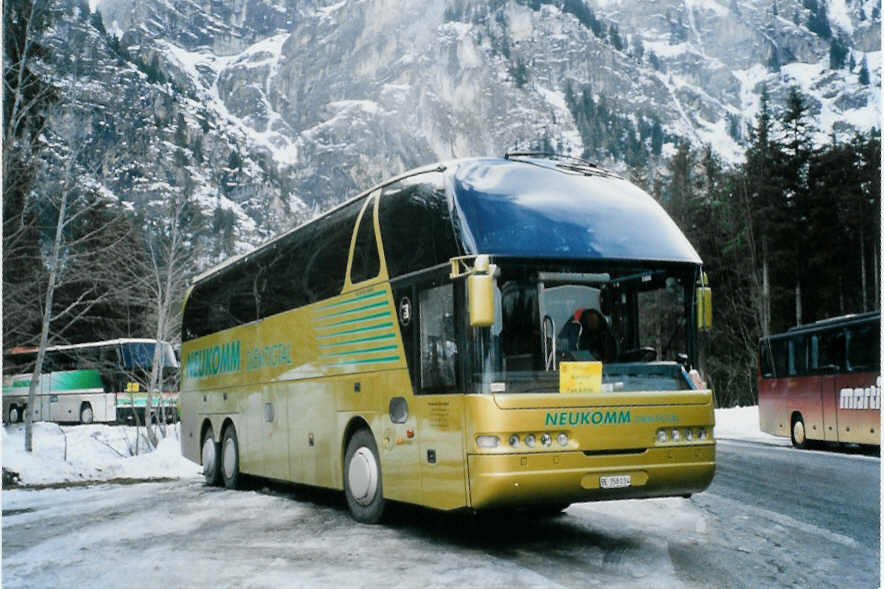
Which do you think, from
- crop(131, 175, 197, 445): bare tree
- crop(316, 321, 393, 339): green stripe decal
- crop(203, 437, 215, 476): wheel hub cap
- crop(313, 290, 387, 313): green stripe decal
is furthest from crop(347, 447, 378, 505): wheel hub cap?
crop(131, 175, 197, 445): bare tree

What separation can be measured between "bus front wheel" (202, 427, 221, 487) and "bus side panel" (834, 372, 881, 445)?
12492 millimetres

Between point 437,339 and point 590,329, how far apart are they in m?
1.31

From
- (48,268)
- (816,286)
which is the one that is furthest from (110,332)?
(816,286)

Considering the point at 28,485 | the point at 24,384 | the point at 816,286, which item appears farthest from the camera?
the point at 816,286

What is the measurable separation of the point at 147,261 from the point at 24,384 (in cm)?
1843

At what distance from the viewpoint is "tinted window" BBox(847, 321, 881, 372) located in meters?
19.5

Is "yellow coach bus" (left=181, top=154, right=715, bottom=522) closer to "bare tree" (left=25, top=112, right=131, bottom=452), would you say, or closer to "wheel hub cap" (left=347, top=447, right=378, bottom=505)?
"wheel hub cap" (left=347, top=447, right=378, bottom=505)

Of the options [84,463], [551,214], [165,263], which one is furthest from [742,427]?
[551,214]

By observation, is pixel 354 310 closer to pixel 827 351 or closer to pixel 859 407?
pixel 859 407

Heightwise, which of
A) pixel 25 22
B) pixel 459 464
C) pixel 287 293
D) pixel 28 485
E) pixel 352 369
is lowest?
pixel 28 485

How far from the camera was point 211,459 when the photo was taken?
15.6 m

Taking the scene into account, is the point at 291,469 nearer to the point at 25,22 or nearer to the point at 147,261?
the point at 25,22

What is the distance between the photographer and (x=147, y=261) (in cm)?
2762

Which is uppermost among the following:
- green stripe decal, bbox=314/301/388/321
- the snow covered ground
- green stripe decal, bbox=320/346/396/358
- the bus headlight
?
green stripe decal, bbox=314/301/388/321
